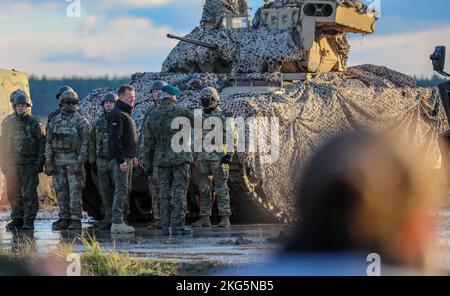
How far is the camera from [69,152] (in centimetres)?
1659

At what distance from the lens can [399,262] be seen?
7.80 meters

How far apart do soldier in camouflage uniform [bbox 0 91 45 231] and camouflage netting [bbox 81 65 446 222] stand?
147cm

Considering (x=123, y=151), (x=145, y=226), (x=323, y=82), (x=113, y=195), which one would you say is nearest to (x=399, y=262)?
(x=123, y=151)

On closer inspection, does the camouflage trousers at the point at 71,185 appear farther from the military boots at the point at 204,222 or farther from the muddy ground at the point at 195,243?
the military boots at the point at 204,222

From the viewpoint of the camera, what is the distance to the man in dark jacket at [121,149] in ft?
49.1

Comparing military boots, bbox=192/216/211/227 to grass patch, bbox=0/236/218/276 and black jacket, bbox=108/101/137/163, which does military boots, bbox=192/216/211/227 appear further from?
grass patch, bbox=0/236/218/276

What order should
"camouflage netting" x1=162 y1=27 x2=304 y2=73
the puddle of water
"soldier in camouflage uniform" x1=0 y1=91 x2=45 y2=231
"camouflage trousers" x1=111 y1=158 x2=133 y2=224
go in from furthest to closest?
"camouflage netting" x1=162 y1=27 x2=304 y2=73, "soldier in camouflage uniform" x1=0 y1=91 x2=45 y2=231, "camouflage trousers" x1=111 y1=158 x2=133 y2=224, the puddle of water

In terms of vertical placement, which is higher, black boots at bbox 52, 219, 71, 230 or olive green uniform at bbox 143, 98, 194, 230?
olive green uniform at bbox 143, 98, 194, 230

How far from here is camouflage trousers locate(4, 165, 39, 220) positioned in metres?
17.0

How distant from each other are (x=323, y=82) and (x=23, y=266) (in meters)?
8.77

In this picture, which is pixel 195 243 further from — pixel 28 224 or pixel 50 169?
pixel 28 224

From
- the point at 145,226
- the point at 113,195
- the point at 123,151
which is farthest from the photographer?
the point at 145,226

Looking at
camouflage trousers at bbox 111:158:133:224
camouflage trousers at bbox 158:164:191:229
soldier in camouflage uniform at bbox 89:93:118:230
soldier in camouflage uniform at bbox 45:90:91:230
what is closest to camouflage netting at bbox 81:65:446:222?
soldier in camouflage uniform at bbox 89:93:118:230
